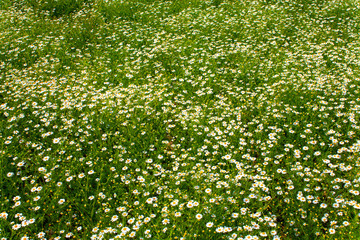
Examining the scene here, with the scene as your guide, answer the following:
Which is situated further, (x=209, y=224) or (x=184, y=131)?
(x=184, y=131)

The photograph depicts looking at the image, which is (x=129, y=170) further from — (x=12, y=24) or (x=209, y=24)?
(x=12, y=24)

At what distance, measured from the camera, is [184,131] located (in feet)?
16.0

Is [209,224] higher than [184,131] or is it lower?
higher

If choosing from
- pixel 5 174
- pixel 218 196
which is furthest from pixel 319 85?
pixel 5 174

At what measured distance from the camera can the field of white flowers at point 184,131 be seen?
11.0 ft

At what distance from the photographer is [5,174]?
4.08 m

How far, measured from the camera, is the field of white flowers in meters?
3.35

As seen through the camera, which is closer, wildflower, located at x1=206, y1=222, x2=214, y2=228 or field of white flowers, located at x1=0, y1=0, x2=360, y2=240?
wildflower, located at x1=206, y1=222, x2=214, y2=228

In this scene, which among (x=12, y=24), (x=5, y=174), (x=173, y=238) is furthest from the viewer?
(x=12, y=24)

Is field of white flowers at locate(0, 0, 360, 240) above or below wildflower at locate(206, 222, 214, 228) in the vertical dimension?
below

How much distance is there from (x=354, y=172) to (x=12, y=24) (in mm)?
11144

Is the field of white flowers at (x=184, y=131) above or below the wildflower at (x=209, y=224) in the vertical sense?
below

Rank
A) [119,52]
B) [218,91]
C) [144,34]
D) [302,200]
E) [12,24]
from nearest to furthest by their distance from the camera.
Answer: [302,200] < [218,91] < [119,52] < [144,34] < [12,24]

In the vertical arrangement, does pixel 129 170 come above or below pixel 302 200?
below
